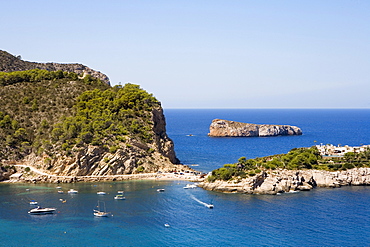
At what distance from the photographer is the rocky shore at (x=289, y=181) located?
307ft

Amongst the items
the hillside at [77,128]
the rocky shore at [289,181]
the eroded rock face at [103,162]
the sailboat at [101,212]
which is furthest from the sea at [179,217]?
the hillside at [77,128]

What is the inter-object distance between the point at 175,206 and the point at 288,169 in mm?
33865

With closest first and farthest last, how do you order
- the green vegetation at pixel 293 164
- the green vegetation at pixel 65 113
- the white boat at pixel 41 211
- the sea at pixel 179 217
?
1. the sea at pixel 179 217
2. the white boat at pixel 41 211
3. the green vegetation at pixel 293 164
4. the green vegetation at pixel 65 113

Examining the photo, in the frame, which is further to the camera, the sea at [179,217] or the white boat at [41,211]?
the white boat at [41,211]

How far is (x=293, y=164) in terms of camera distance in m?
104

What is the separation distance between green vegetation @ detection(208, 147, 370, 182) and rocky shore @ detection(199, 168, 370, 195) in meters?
1.89

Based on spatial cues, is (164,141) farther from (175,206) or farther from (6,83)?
(6,83)

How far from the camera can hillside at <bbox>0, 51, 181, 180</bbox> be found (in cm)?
11056

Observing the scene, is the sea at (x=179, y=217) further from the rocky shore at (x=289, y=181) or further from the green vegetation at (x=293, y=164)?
the green vegetation at (x=293, y=164)

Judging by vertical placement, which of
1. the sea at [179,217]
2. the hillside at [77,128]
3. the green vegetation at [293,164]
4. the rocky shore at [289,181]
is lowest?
the sea at [179,217]

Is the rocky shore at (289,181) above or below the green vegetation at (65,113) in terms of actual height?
below


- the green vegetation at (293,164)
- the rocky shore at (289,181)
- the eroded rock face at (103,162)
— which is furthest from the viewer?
the eroded rock face at (103,162)

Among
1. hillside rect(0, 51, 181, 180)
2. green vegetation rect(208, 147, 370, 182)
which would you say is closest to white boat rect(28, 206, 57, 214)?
hillside rect(0, 51, 181, 180)

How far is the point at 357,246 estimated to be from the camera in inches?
2450
